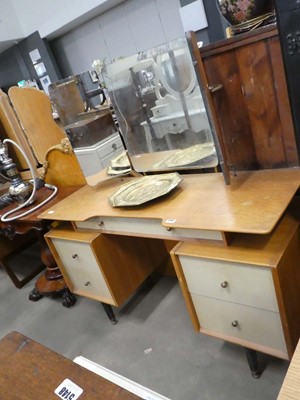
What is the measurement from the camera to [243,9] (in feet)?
3.30

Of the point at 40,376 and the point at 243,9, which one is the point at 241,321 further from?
the point at 243,9

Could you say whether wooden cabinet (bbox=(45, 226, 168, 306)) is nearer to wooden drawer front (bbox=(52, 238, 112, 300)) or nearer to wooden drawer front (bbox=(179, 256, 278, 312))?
wooden drawer front (bbox=(52, 238, 112, 300))

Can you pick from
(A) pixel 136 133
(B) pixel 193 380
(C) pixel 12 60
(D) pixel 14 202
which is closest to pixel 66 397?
(B) pixel 193 380

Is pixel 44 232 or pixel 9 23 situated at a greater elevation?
pixel 9 23

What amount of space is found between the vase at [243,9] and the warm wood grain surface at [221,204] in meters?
0.53

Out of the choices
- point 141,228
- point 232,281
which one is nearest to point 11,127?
point 141,228

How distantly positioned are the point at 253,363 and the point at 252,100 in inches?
39.1

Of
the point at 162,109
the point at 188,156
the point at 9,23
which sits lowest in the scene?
the point at 188,156

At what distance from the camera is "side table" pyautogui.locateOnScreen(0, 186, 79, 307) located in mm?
1702

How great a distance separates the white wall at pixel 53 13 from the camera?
396cm

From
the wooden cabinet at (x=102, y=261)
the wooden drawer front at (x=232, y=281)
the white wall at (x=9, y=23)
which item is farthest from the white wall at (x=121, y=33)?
the wooden drawer front at (x=232, y=281)

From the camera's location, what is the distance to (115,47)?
14.1 ft

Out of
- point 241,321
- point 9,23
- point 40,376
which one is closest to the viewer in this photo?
point 40,376

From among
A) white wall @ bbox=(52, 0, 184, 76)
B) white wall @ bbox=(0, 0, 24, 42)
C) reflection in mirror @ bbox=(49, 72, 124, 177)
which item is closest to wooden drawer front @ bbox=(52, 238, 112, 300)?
reflection in mirror @ bbox=(49, 72, 124, 177)
